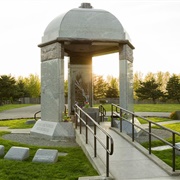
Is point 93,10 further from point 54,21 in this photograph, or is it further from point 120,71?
point 120,71

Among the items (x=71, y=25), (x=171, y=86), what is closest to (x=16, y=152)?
(x=71, y=25)

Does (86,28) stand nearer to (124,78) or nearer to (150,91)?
(124,78)

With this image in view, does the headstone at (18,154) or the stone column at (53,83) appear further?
the stone column at (53,83)

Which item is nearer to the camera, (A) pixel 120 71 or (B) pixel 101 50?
(A) pixel 120 71

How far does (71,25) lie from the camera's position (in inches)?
457

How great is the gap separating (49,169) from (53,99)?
15.9ft

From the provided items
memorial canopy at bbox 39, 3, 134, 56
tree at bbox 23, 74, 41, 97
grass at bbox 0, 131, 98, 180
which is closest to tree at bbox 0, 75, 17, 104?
tree at bbox 23, 74, 41, 97

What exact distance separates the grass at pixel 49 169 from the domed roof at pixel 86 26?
5074 mm

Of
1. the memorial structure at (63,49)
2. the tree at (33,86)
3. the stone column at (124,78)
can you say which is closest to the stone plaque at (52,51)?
the memorial structure at (63,49)

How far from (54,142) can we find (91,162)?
3456 mm

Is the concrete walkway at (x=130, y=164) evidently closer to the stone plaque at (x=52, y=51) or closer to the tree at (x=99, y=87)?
the stone plaque at (x=52, y=51)

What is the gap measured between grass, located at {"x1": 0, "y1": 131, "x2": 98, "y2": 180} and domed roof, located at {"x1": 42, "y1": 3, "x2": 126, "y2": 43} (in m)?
5.07

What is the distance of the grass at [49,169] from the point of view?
662 cm

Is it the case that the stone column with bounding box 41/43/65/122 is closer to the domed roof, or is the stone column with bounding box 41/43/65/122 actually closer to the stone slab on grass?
the domed roof
